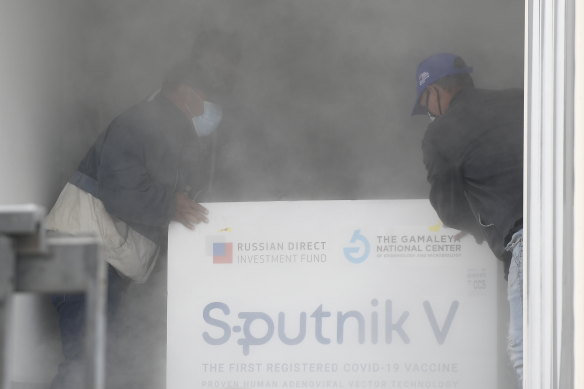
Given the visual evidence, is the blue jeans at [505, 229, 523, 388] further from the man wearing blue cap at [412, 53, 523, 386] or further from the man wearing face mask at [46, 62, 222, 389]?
the man wearing face mask at [46, 62, 222, 389]

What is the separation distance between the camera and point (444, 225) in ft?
9.57

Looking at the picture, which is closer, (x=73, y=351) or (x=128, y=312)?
(x=73, y=351)

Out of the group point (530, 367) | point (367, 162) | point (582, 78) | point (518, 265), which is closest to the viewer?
point (582, 78)

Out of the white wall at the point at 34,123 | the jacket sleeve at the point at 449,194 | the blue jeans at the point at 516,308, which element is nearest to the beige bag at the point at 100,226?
the white wall at the point at 34,123

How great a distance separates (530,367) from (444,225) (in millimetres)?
980

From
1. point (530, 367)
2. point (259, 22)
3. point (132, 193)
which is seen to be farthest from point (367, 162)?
point (530, 367)

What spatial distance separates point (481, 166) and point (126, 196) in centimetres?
130

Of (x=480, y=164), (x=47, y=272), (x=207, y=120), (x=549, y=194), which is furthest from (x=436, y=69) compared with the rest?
(x=47, y=272)

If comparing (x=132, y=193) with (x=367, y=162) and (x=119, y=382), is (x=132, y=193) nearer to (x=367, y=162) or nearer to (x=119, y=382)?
(x=119, y=382)

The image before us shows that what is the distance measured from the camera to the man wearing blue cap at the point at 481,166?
2.80 m

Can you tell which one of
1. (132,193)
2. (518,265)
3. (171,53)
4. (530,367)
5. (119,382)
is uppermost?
(171,53)

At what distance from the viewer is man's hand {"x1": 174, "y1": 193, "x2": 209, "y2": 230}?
3049 mm

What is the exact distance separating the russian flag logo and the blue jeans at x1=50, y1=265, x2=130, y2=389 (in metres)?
0.65

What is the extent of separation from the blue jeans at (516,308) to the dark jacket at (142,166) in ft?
4.11
